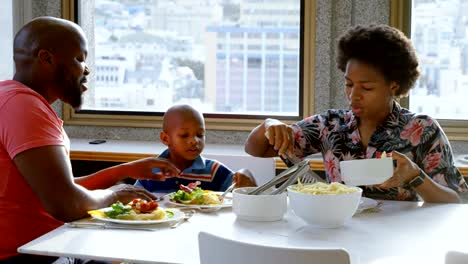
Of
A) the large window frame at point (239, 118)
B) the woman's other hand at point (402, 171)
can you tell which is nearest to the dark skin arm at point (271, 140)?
the woman's other hand at point (402, 171)

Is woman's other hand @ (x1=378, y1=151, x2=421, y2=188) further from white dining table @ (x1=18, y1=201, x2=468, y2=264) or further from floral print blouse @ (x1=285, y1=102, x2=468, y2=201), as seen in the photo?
floral print blouse @ (x1=285, y1=102, x2=468, y2=201)

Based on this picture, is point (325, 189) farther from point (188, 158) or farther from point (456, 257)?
point (188, 158)

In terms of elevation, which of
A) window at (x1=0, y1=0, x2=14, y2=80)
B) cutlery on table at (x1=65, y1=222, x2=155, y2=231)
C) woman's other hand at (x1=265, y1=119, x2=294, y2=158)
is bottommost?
cutlery on table at (x1=65, y1=222, x2=155, y2=231)

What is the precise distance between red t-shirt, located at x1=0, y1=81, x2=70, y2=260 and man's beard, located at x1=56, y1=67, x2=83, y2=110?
0.40 feet

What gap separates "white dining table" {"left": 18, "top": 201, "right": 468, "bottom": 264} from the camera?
5.18ft

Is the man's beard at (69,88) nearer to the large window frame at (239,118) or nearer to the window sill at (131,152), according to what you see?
the window sill at (131,152)

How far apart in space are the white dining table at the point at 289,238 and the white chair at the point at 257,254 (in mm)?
207

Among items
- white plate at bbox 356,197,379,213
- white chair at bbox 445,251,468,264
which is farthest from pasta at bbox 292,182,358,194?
white chair at bbox 445,251,468,264

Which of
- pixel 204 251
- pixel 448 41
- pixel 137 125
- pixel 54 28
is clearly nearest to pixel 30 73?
pixel 54 28

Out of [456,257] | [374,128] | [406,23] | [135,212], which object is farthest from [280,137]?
[406,23]

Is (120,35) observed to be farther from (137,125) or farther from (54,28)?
(54,28)

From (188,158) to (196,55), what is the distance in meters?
1.26

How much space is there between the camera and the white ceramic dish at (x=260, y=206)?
1.87m

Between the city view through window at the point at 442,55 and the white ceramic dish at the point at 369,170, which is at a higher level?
the city view through window at the point at 442,55
